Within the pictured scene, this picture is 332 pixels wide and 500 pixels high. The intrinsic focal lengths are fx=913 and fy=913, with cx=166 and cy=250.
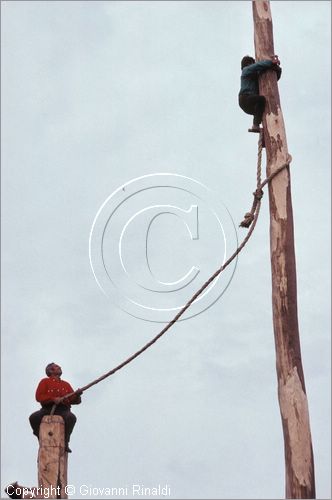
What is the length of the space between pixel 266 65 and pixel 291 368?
315 centimetres


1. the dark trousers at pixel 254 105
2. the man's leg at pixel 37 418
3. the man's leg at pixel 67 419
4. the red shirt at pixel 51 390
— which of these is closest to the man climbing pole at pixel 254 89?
the dark trousers at pixel 254 105

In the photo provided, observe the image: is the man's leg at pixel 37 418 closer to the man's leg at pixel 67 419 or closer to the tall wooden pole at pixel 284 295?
the man's leg at pixel 67 419

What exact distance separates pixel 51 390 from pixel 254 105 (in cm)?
346

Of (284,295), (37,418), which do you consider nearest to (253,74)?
(284,295)

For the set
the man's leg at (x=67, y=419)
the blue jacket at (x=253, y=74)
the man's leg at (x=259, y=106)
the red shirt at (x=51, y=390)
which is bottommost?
the man's leg at (x=67, y=419)

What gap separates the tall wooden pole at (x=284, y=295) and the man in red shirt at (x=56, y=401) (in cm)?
215

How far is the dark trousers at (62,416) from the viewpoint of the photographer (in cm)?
868

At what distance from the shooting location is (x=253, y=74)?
9242 mm

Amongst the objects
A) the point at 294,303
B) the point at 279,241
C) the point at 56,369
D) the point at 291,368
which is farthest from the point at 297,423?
the point at 56,369

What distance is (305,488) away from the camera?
7309mm

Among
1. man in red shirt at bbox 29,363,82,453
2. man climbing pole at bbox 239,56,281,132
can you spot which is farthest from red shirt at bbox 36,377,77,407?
man climbing pole at bbox 239,56,281,132

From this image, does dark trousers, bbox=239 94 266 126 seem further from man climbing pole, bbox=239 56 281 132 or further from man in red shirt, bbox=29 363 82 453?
man in red shirt, bbox=29 363 82 453

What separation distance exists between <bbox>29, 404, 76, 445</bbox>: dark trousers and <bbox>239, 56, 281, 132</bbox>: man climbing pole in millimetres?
3356

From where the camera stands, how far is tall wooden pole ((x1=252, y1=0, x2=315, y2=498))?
744cm
